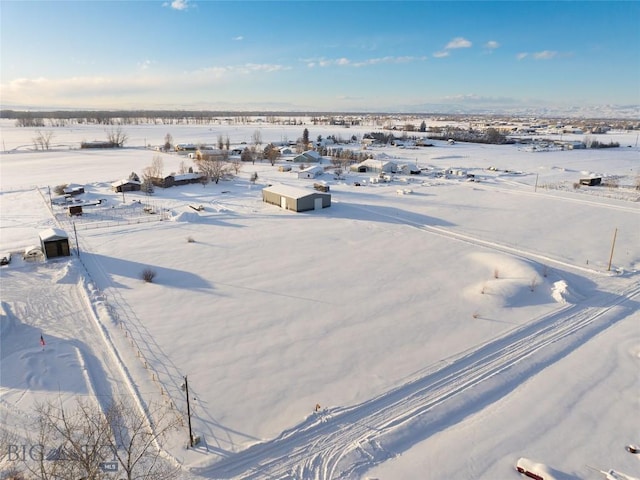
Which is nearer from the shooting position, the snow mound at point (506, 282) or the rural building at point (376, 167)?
the snow mound at point (506, 282)

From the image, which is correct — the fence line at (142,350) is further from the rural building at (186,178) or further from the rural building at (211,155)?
the rural building at (211,155)

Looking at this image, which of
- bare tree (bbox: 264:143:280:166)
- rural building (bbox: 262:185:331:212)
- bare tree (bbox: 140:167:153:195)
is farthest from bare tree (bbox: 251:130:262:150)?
rural building (bbox: 262:185:331:212)

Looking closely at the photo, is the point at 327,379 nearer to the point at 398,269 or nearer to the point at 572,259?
the point at 398,269

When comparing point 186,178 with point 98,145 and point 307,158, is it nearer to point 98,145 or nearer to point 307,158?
point 307,158

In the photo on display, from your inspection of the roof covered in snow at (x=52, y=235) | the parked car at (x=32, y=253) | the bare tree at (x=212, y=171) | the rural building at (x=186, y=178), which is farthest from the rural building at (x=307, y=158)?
the parked car at (x=32, y=253)

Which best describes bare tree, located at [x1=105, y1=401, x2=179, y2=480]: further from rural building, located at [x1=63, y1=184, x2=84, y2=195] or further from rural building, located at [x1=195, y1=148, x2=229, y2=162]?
rural building, located at [x1=195, y1=148, x2=229, y2=162]

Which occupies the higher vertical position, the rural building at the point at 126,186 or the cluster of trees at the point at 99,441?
the rural building at the point at 126,186

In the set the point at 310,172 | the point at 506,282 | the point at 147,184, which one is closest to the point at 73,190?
the point at 147,184
